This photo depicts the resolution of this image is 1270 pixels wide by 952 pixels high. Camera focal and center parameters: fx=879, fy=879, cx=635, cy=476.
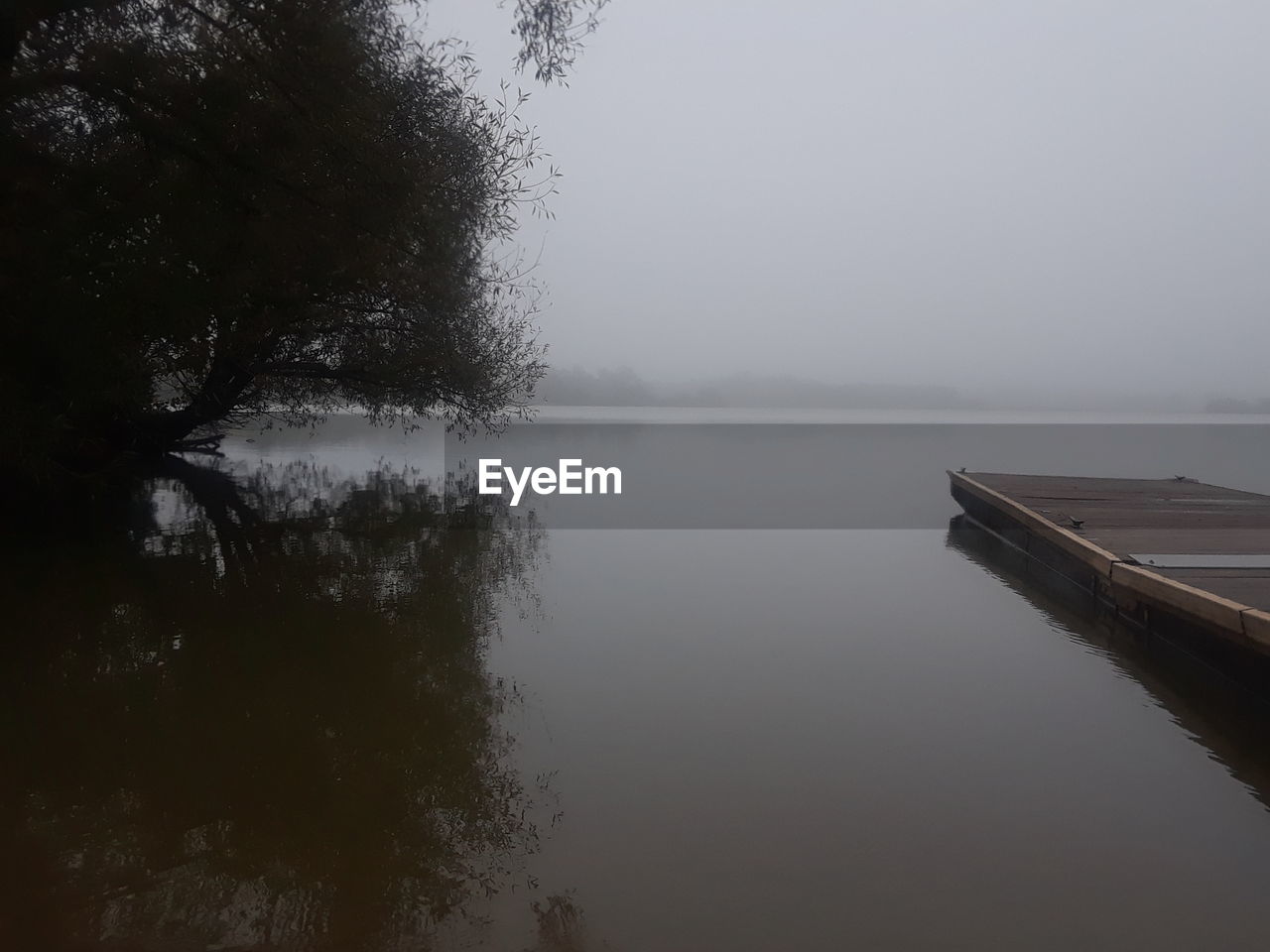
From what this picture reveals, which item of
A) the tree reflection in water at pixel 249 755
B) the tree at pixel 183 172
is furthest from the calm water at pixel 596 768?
the tree at pixel 183 172

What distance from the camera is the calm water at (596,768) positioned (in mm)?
2588

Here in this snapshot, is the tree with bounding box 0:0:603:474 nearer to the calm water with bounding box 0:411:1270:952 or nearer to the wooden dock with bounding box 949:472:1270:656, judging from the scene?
the calm water with bounding box 0:411:1270:952

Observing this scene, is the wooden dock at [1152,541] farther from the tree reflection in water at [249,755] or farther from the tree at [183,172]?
the tree at [183,172]

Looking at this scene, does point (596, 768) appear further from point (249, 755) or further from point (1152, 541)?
point (1152, 541)

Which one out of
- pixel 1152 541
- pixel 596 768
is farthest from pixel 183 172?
pixel 1152 541

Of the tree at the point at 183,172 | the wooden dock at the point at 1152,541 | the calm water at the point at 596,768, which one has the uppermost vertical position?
the tree at the point at 183,172

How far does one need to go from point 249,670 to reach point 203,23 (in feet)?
13.7

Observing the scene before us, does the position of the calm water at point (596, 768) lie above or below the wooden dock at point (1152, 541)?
below

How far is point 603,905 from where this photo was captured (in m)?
2.62

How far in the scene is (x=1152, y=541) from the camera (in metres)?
7.21

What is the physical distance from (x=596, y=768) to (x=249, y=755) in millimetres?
1411

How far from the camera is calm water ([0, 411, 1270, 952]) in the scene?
2.59 m

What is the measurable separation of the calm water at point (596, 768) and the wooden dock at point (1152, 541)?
391 millimetres

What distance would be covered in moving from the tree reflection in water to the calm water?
17 millimetres
